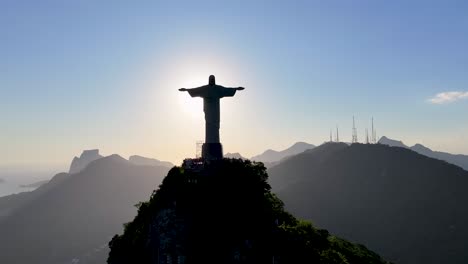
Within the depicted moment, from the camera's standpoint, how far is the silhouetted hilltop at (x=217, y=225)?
26469 mm

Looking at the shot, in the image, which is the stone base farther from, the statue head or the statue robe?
the statue head

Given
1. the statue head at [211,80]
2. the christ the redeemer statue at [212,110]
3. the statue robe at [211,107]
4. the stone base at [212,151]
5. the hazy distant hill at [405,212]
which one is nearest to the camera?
the stone base at [212,151]

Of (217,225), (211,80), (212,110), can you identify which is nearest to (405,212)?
(212,110)

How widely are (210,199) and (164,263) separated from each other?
5355 mm

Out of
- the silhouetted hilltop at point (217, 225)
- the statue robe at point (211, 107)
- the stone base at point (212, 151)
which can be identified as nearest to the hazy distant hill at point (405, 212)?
the stone base at point (212, 151)

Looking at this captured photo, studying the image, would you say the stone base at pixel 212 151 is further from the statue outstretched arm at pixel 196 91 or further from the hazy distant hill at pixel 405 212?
the hazy distant hill at pixel 405 212

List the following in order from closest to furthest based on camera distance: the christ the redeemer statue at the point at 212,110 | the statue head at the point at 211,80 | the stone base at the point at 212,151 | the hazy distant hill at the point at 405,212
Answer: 1. the stone base at the point at 212,151
2. the christ the redeemer statue at the point at 212,110
3. the statue head at the point at 211,80
4. the hazy distant hill at the point at 405,212

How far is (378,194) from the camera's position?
622 ft

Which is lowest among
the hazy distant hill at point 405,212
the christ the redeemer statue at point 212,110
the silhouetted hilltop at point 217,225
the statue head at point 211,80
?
the hazy distant hill at point 405,212

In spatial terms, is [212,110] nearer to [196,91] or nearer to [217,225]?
[196,91]

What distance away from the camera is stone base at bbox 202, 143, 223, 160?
110ft

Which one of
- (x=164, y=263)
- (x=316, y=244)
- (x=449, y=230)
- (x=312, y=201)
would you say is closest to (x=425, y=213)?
(x=449, y=230)

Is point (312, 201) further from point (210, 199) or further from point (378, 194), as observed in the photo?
point (210, 199)

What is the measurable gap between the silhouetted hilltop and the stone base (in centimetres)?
262
